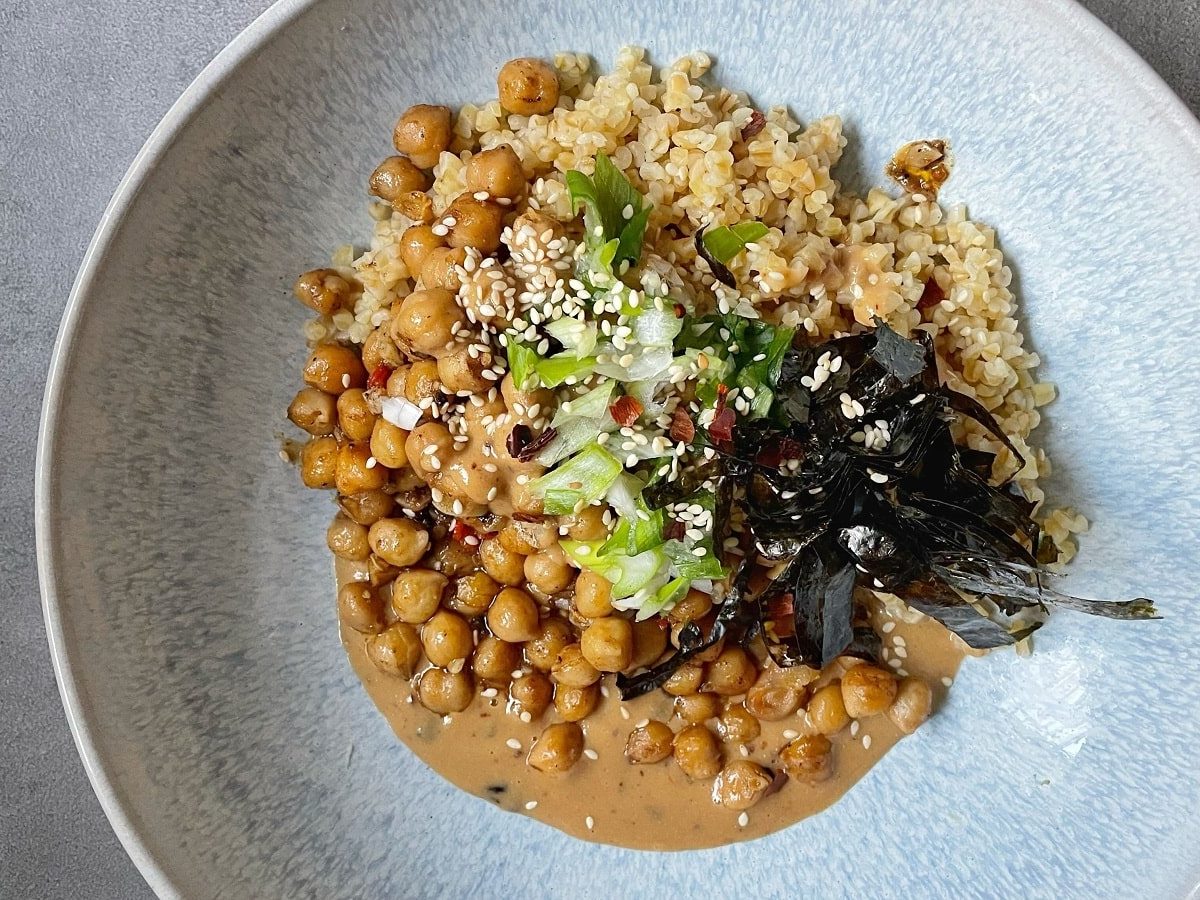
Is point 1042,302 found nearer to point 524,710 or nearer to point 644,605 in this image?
point 644,605

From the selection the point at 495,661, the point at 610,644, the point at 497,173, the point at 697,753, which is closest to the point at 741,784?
the point at 697,753

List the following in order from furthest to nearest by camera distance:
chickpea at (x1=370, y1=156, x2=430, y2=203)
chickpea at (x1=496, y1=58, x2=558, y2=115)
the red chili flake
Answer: chickpea at (x1=370, y1=156, x2=430, y2=203) → chickpea at (x1=496, y1=58, x2=558, y2=115) → the red chili flake

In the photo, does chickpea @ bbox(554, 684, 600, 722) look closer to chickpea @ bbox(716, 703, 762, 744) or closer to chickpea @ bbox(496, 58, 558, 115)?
chickpea @ bbox(716, 703, 762, 744)

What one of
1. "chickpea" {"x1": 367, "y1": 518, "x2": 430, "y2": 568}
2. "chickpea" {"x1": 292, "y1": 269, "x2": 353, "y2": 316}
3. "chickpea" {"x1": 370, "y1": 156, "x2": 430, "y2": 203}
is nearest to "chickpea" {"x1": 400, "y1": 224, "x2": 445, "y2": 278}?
"chickpea" {"x1": 370, "y1": 156, "x2": 430, "y2": 203}

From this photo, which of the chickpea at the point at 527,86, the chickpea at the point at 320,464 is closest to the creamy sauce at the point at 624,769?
the chickpea at the point at 320,464

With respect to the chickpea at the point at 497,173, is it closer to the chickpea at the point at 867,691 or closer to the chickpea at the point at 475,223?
the chickpea at the point at 475,223

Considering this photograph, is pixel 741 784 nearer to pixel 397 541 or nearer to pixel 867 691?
pixel 867 691
